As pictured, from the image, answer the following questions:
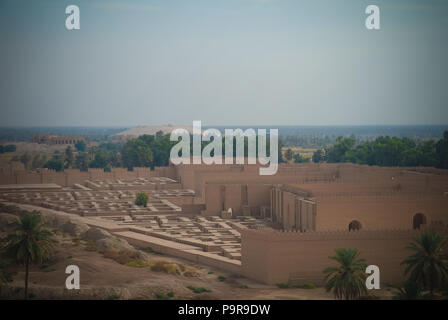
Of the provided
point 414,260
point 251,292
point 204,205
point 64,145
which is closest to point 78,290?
point 251,292

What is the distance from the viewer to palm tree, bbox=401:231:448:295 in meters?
24.6

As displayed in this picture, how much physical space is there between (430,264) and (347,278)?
3100mm

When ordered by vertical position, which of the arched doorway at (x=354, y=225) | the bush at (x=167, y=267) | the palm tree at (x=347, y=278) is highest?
the arched doorway at (x=354, y=225)

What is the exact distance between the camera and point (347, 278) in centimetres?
2447

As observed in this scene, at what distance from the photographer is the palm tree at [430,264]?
2458cm

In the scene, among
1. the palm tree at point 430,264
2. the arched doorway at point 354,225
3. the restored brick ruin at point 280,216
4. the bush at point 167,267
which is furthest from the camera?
the arched doorway at point 354,225

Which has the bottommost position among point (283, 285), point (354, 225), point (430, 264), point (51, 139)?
point (283, 285)

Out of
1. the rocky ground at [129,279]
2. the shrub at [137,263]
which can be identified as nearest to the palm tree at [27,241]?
the rocky ground at [129,279]

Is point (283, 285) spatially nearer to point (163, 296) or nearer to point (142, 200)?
point (163, 296)

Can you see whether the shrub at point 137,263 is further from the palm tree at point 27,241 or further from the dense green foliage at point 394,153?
the dense green foliage at point 394,153

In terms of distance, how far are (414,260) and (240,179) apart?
19.5 meters

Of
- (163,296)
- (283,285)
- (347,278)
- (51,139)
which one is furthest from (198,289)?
(51,139)

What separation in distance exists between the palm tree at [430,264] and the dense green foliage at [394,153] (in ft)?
138

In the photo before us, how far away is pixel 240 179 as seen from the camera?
43.4m
